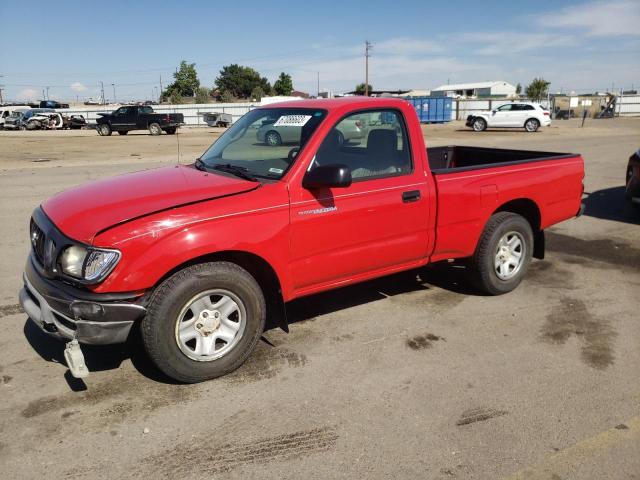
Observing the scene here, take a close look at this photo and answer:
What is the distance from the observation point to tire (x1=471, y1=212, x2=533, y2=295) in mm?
4996

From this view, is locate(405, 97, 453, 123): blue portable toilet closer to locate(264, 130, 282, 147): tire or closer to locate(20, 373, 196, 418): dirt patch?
locate(264, 130, 282, 147): tire

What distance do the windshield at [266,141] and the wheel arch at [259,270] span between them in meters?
0.62

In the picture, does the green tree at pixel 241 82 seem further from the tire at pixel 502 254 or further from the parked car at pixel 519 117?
the tire at pixel 502 254

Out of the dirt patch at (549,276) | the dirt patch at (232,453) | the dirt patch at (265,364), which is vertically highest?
the dirt patch at (549,276)

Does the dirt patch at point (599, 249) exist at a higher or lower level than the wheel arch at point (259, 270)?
lower

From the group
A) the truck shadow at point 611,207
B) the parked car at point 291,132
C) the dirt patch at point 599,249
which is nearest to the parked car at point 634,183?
the truck shadow at point 611,207

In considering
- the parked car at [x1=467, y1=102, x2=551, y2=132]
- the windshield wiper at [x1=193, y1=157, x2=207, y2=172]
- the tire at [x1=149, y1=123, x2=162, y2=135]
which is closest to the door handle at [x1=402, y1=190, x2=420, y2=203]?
the windshield wiper at [x1=193, y1=157, x2=207, y2=172]

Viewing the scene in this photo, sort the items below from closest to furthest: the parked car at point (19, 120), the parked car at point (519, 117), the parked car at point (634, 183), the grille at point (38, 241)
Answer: the grille at point (38, 241) < the parked car at point (634, 183) < the parked car at point (519, 117) < the parked car at point (19, 120)

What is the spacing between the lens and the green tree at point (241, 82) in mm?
121250

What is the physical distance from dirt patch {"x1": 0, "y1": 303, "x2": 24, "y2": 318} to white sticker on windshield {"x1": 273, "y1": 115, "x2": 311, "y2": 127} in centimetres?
284

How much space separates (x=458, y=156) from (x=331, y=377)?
4.00m

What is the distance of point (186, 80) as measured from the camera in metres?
87.2

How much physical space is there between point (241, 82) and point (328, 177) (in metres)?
124

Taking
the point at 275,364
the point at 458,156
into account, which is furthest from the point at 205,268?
the point at 458,156
